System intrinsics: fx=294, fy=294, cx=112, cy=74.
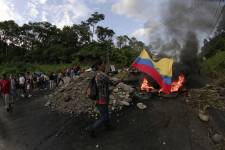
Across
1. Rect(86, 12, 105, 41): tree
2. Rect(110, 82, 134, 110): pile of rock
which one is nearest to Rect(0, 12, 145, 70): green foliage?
Rect(86, 12, 105, 41): tree

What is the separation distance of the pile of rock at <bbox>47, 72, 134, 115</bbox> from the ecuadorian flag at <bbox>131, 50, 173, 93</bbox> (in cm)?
114

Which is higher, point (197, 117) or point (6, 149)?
point (197, 117)

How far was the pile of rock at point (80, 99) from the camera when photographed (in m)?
11.6

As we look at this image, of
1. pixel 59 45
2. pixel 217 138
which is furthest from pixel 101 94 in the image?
pixel 59 45

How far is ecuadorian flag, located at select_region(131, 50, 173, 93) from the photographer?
12.6m

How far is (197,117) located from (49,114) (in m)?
6.13

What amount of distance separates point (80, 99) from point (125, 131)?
396 cm

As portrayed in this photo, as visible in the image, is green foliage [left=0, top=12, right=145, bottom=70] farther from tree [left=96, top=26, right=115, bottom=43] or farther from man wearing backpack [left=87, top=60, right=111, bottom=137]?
man wearing backpack [left=87, top=60, right=111, bottom=137]

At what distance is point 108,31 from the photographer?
78062 mm

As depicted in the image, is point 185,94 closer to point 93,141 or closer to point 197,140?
point 197,140

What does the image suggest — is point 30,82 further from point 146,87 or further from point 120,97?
point 120,97

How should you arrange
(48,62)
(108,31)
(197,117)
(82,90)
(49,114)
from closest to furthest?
(197,117) → (49,114) → (82,90) → (48,62) → (108,31)

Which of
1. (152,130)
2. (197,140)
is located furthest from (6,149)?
(197,140)

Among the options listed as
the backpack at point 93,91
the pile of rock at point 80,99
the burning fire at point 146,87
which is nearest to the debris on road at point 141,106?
the pile of rock at point 80,99
